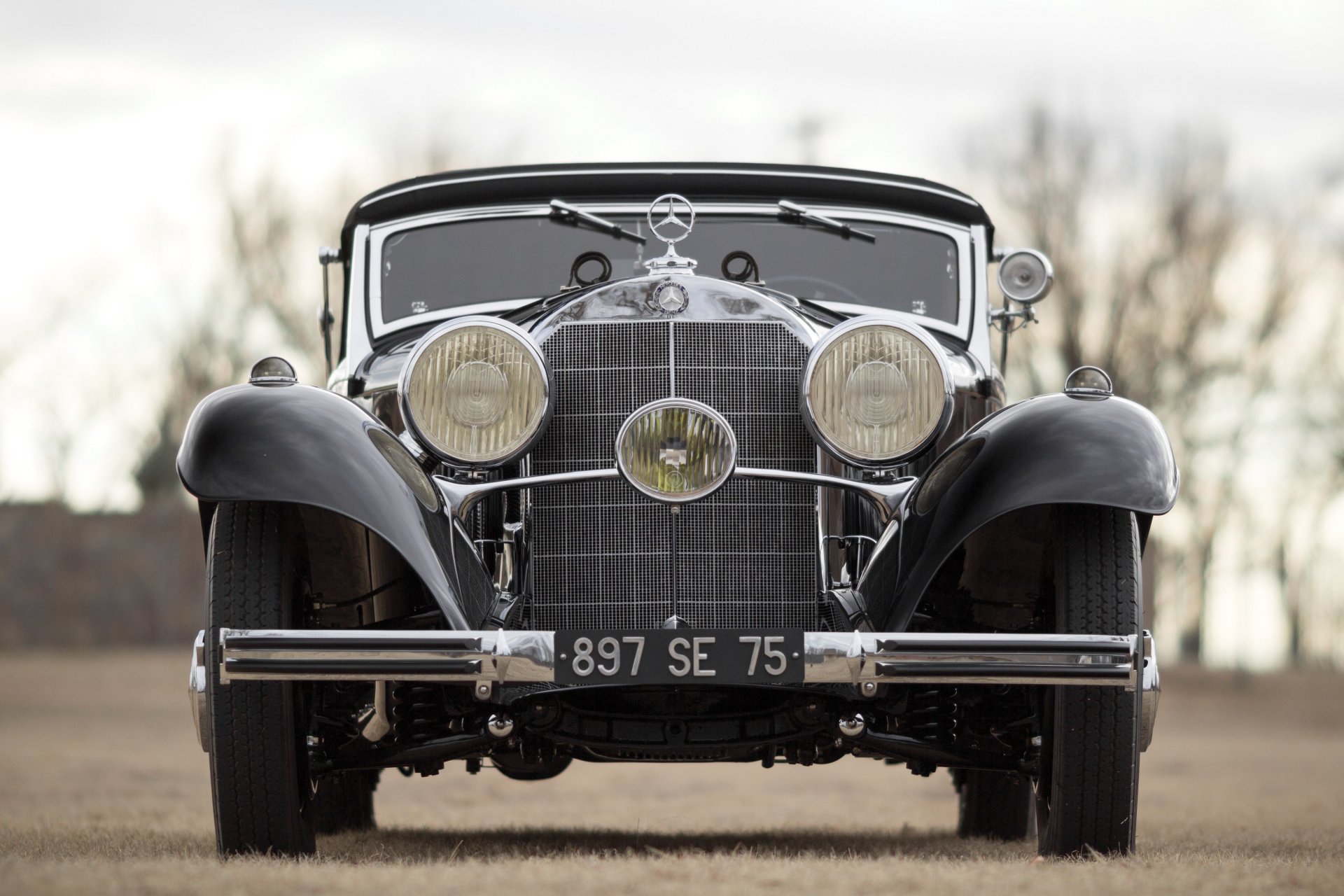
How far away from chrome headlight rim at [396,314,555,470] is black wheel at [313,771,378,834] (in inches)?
80.7

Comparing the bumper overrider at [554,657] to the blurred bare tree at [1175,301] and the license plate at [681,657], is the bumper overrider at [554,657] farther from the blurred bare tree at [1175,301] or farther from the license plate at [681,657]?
the blurred bare tree at [1175,301]

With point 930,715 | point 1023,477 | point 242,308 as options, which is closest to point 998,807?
point 930,715

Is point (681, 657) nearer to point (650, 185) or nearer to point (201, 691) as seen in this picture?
point (201, 691)

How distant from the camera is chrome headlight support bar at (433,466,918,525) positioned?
14.0 ft

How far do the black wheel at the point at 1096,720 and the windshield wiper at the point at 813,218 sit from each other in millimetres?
1960

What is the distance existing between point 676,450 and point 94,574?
72.4 feet

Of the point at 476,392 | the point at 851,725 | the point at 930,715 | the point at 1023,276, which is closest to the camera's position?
the point at 851,725

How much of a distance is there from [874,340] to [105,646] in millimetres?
22476

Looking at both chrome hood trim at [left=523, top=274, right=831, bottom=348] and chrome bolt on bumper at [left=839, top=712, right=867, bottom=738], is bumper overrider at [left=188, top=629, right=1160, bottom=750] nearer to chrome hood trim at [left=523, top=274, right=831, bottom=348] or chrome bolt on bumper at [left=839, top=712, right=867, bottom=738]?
chrome bolt on bumper at [left=839, top=712, right=867, bottom=738]

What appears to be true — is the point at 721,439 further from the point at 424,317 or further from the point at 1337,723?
the point at 1337,723

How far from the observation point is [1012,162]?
1081 inches

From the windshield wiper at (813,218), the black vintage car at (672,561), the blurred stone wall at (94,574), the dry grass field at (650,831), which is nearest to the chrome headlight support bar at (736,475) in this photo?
the black vintage car at (672,561)

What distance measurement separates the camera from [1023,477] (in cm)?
398

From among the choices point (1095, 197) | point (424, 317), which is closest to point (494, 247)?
point (424, 317)
